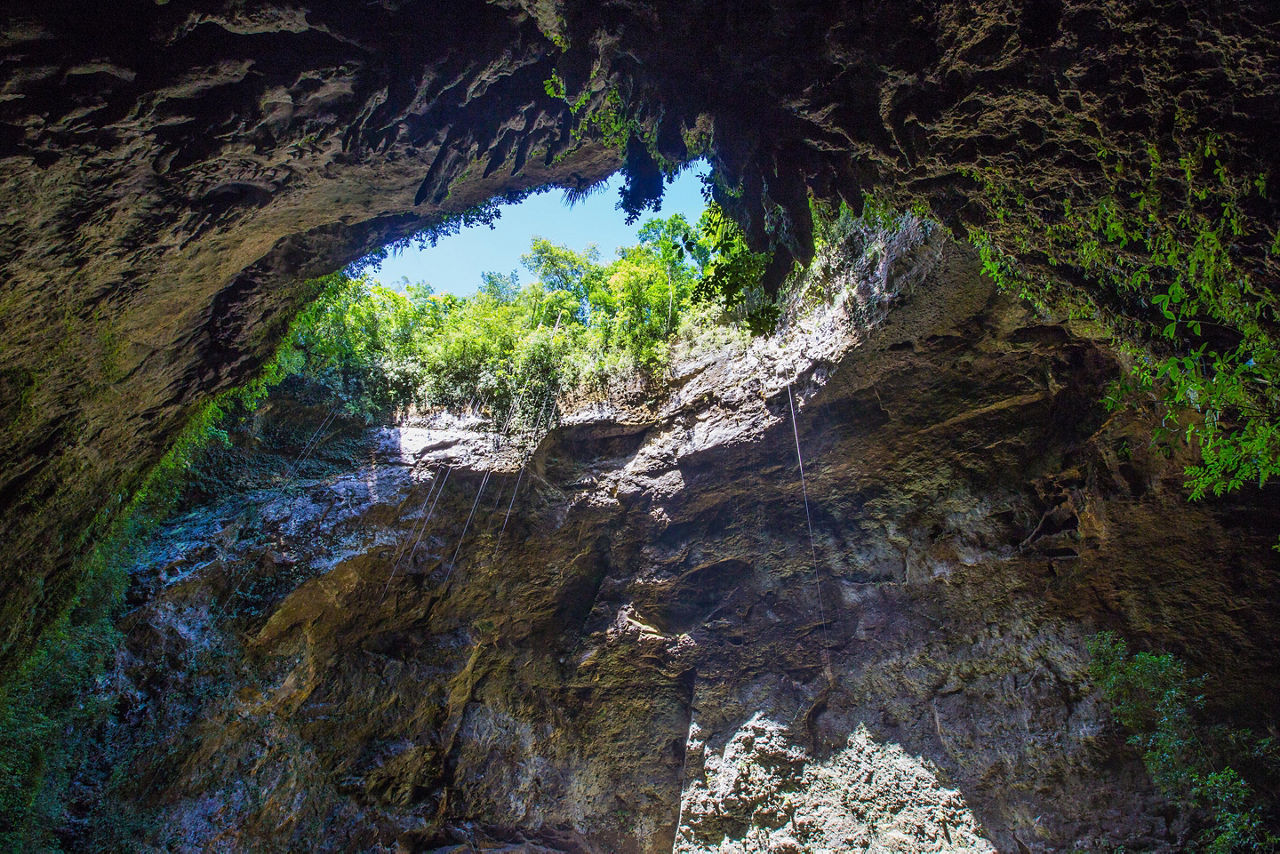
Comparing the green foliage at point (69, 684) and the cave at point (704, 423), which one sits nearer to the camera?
the cave at point (704, 423)

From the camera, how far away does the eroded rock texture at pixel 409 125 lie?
8.91 ft

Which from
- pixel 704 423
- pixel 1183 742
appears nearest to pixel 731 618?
pixel 704 423

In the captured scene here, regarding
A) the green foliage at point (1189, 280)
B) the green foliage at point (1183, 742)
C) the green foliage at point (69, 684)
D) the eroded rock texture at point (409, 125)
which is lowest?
the green foliage at point (1183, 742)

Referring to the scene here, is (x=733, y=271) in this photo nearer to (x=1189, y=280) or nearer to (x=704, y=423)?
(x=1189, y=280)

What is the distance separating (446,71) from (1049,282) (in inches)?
182

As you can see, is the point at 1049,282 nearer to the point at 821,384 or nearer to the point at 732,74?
the point at 732,74

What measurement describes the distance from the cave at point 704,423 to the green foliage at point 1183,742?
31 centimetres

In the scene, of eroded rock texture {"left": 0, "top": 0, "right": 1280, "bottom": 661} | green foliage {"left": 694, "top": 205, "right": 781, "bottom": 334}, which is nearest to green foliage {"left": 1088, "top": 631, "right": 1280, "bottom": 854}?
eroded rock texture {"left": 0, "top": 0, "right": 1280, "bottom": 661}

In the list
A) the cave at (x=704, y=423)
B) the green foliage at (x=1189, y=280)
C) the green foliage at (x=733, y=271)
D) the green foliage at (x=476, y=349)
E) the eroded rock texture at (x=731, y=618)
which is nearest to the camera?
the green foliage at (x=1189, y=280)

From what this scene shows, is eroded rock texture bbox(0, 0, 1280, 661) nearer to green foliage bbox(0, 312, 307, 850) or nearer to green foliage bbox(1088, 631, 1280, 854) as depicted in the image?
green foliage bbox(0, 312, 307, 850)

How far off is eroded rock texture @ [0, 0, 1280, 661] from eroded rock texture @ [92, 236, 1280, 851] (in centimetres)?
281

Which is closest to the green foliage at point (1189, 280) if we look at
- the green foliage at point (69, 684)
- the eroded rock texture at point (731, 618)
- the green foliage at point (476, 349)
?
the eroded rock texture at point (731, 618)

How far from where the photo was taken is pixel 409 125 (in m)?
4.84

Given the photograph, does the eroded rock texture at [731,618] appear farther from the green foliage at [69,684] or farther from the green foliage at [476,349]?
the green foliage at [476,349]
